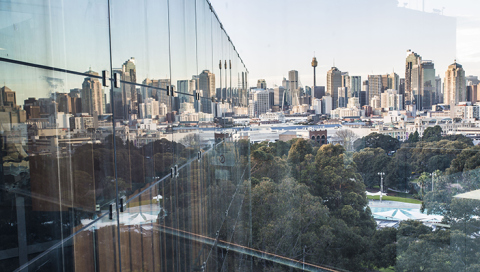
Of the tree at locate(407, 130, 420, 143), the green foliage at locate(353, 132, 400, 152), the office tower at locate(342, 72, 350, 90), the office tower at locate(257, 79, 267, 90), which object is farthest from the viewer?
the office tower at locate(257, 79, 267, 90)

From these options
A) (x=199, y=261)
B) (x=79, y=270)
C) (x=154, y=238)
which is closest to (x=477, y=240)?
(x=199, y=261)

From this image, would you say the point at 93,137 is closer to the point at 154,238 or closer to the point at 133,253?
the point at 133,253

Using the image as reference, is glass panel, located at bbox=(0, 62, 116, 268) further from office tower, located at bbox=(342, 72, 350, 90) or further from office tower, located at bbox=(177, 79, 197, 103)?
office tower, located at bbox=(342, 72, 350, 90)

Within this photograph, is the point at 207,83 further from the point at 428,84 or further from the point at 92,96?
the point at 428,84

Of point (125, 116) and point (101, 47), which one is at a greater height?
point (101, 47)

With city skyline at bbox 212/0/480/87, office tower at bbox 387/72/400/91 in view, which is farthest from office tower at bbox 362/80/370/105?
office tower at bbox 387/72/400/91

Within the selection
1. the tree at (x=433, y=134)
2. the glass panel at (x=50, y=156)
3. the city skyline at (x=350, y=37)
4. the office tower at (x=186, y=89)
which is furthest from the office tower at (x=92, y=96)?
the tree at (x=433, y=134)

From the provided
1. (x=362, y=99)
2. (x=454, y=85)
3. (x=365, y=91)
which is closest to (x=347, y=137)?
(x=362, y=99)
